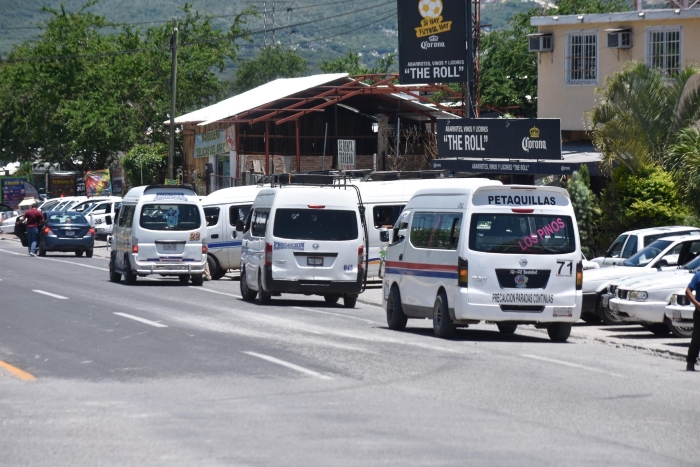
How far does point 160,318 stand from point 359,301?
7267 millimetres

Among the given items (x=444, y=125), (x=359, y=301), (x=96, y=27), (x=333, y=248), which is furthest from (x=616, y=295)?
(x=96, y=27)

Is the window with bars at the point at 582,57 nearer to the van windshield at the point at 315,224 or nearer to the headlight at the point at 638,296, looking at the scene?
the van windshield at the point at 315,224

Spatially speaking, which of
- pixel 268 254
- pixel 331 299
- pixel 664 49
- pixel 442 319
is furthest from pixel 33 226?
pixel 442 319

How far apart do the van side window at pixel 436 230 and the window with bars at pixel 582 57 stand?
21.1 m

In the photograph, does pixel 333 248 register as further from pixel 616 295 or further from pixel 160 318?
pixel 616 295

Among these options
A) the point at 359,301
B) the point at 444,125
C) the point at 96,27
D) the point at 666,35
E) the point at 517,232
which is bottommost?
the point at 359,301

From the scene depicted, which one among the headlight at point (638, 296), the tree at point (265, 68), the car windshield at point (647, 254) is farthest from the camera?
the tree at point (265, 68)

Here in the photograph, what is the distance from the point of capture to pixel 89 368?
13180 mm

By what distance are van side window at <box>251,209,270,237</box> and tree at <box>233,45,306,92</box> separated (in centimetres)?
15179

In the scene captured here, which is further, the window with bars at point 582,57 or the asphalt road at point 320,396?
the window with bars at point 582,57

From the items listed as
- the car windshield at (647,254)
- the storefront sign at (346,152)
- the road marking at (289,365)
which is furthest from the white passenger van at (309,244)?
the storefront sign at (346,152)

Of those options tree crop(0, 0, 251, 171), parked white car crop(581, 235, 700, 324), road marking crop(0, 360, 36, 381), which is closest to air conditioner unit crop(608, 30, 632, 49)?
parked white car crop(581, 235, 700, 324)

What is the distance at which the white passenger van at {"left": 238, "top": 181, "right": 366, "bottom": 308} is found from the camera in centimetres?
2242

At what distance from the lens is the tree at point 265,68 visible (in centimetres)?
17562
